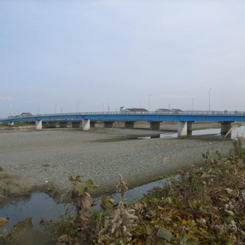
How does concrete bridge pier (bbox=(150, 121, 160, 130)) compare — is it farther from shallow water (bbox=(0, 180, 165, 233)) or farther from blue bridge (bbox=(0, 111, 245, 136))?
shallow water (bbox=(0, 180, 165, 233))

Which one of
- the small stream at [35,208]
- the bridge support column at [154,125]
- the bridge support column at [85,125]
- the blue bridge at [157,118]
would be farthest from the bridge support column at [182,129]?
the small stream at [35,208]

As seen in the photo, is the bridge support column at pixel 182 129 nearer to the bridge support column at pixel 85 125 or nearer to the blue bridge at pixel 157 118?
the blue bridge at pixel 157 118

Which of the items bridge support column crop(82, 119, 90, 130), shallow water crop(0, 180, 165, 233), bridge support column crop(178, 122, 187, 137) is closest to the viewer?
shallow water crop(0, 180, 165, 233)

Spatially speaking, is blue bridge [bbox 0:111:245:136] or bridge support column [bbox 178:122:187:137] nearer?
blue bridge [bbox 0:111:245:136]

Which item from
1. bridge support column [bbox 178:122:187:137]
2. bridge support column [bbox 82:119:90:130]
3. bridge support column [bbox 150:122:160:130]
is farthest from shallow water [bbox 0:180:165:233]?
bridge support column [bbox 82:119:90:130]

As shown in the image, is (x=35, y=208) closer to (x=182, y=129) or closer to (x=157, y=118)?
(x=182, y=129)

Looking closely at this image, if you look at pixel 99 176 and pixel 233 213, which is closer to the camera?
pixel 233 213

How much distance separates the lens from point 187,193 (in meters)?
4.95

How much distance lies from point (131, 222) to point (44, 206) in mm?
6252

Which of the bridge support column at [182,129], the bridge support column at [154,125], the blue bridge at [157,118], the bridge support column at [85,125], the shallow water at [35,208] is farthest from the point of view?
the bridge support column at [85,125]

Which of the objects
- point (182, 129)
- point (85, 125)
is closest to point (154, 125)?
point (182, 129)

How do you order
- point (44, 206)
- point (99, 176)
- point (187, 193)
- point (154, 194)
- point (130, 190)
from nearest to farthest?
1. point (187, 193)
2. point (154, 194)
3. point (44, 206)
4. point (130, 190)
5. point (99, 176)

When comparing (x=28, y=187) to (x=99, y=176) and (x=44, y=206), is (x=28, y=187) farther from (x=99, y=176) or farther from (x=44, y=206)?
(x=99, y=176)

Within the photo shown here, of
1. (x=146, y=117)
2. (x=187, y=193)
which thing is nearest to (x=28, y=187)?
(x=187, y=193)
